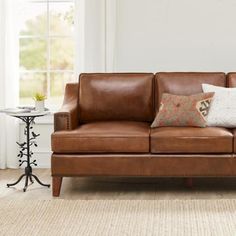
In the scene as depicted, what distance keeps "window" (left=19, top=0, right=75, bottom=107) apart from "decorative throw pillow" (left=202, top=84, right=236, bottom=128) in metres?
1.61

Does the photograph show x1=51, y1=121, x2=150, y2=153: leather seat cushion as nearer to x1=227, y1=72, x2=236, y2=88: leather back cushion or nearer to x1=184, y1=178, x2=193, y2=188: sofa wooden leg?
x1=184, y1=178, x2=193, y2=188: sofa wooden leg

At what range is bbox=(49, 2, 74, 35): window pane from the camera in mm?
6359

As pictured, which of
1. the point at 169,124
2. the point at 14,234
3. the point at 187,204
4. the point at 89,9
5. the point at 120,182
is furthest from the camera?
the point at 89,9

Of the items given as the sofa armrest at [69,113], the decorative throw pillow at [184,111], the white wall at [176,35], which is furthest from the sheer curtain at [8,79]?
the decorative throw pillow at [184,111]

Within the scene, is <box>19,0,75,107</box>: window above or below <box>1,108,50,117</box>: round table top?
above

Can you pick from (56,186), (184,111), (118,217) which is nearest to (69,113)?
(56,186)

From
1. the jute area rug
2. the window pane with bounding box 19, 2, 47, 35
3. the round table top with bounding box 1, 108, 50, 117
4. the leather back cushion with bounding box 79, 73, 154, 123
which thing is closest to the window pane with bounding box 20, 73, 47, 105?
the window pane with bounding box 19, 2, 47, 35

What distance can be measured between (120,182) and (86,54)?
1.33 m

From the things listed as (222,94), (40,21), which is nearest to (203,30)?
(222,94)

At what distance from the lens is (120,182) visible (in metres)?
5.57

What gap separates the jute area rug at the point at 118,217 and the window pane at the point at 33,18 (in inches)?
82.6

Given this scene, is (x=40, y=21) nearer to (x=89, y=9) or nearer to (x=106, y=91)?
(x=89, y=9)

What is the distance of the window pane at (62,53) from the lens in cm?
640

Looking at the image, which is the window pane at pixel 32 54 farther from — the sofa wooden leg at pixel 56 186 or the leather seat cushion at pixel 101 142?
the sofa wooden leg at pixel 56 186
